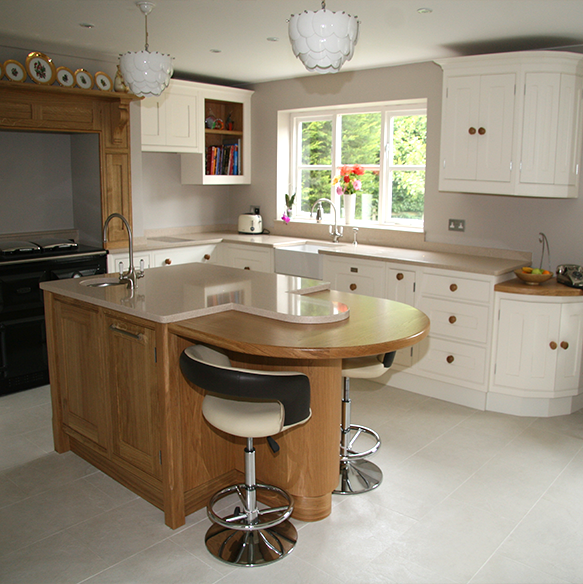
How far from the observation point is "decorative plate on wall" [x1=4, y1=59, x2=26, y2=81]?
157 inches

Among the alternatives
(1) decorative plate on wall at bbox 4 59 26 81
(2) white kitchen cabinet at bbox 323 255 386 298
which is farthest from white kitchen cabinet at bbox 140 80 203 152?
(2) white kitchen cabinet at bbox 323 255 386 298

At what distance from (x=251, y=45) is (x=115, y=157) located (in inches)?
56.6

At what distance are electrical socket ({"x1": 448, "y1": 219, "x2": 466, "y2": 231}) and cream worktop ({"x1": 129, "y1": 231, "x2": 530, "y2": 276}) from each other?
0.65 ft

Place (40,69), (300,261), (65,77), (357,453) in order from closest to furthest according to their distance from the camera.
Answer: (357,453)
(40,69)
(65,77)
(300,261)

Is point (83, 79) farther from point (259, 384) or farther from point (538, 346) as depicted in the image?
point (538, 346)

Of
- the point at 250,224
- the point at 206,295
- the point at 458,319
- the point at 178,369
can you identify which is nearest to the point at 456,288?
the point at 458,319

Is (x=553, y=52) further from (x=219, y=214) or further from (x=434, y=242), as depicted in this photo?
(x=219, y=214)

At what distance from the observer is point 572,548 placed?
250 cm

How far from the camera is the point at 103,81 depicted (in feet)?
14.8

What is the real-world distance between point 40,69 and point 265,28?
65.1 inches

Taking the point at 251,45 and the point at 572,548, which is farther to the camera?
the point at 251,45

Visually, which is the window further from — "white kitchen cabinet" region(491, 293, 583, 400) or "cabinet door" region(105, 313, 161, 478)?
"cabinet door" region(105, 313, 161, 478)

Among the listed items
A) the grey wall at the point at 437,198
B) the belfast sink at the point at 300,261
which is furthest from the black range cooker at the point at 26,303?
the grey wall at the point at 437,198

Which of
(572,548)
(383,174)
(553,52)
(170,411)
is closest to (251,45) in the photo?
(383,174)
